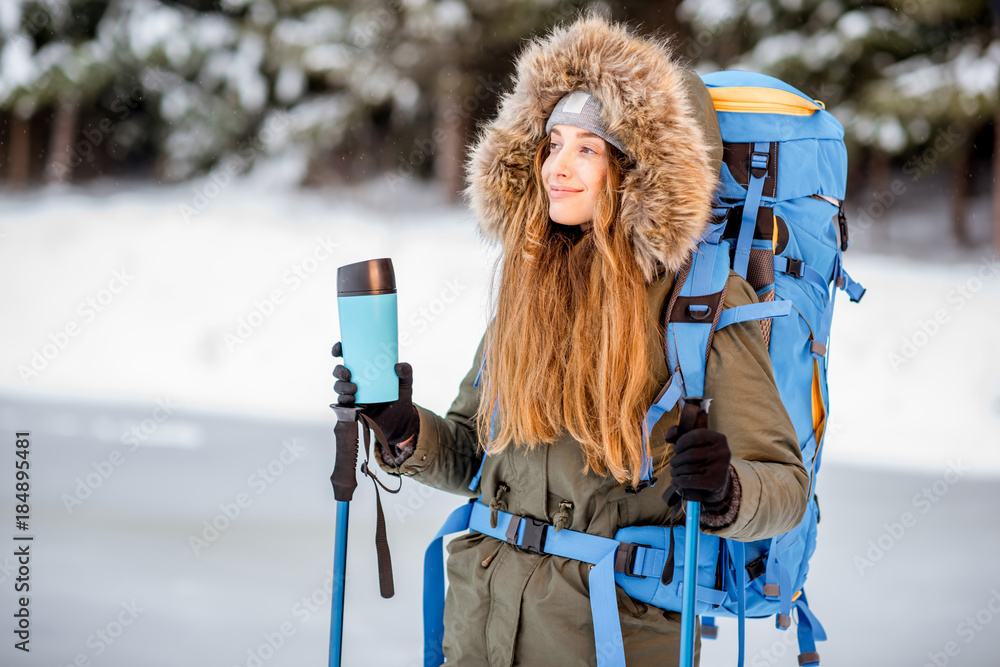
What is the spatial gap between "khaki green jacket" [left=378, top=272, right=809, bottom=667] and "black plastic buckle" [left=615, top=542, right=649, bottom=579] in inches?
1.9

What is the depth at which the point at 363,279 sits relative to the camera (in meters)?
1.81

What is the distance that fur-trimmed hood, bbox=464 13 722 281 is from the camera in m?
1.75

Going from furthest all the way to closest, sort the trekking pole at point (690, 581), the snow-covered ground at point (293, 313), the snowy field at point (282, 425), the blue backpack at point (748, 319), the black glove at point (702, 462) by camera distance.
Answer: the snow-covered ground at point (293, 313)
the snowy field at point (282, 425)
the blue backpack at point (748, 319)
the trekking pole at point (690, 581)
the black glove at point (702, 462)

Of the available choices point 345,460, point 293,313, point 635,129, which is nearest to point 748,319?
point 635,129

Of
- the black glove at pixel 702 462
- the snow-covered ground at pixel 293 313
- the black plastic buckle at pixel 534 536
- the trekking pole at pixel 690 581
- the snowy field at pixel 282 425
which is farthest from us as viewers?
the snow-covered ground at pixel 293 313

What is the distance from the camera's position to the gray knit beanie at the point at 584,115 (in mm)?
1868

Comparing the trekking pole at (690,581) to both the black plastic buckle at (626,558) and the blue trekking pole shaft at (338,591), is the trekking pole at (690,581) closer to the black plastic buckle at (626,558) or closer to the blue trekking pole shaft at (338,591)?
the black plastic buckle at (626,558)

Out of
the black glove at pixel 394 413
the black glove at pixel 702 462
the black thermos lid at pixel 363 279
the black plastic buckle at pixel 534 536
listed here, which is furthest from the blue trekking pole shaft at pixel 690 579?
the black thermos lid at pixel 363 279

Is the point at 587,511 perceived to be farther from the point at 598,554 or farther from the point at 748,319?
the point at 748,319

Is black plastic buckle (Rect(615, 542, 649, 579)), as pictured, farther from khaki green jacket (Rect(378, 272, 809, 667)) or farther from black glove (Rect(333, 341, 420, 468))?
black glove (Rect(333, 341, 420, 468))

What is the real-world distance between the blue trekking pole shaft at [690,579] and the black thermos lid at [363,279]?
0.79 m

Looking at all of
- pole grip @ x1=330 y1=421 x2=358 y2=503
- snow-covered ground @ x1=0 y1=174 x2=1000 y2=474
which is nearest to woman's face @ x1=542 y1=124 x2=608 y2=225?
pole grip @ x1=330 y1=421 x2=358 y2=503

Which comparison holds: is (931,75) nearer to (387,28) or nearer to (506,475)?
(387,28)

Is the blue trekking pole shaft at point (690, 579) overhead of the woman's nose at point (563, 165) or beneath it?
beneath
